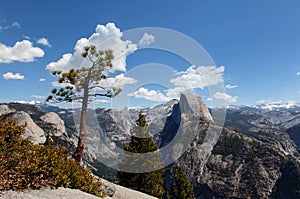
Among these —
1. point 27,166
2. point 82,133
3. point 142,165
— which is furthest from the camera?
point 142,165

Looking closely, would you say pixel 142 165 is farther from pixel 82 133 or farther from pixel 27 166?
pixel 27 166

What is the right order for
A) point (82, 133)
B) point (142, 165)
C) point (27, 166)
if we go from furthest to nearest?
point (142, 165), point (82, 133), point (27, 166)

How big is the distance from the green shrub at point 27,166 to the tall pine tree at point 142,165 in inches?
880

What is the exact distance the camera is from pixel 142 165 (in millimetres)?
36906

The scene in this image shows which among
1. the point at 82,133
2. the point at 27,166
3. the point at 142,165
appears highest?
the point at 82,133

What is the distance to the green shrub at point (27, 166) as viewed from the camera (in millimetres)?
10773

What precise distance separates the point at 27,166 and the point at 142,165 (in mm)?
27285

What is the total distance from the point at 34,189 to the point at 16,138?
9.58 ft

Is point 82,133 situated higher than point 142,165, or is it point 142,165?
point 82,133

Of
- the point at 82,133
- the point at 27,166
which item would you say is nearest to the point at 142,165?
the point at 82,133

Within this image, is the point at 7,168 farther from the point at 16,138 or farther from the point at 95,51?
the point at 95,51

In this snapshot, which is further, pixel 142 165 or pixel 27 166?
pixel 142 165

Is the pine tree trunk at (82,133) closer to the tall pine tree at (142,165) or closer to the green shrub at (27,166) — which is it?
the green shrub at (27,166)

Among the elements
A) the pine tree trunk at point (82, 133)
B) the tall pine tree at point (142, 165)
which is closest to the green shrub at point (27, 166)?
the pine tree trunk at point (82, 133)
